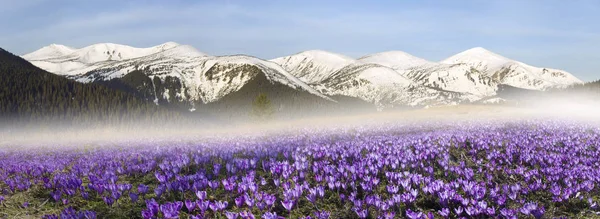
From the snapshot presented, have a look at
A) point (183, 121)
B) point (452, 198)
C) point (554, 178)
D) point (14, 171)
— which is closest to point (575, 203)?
point (554, 178)

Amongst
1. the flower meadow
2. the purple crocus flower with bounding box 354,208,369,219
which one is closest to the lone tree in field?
the flower meadow

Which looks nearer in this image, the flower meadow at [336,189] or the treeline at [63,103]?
the flower meadow at [336,189]

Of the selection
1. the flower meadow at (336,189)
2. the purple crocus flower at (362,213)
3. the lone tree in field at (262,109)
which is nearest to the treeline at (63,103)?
the lone tree in field at (262,109)

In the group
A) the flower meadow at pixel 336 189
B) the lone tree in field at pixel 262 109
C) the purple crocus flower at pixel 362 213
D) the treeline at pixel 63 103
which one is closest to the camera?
the purple crocus flower at pixel 362 213

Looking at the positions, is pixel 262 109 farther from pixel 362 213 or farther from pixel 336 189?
pixel 362 213

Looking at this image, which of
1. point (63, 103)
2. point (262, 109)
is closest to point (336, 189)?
point (262, 109)

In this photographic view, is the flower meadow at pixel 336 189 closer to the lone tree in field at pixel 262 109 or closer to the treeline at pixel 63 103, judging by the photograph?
the lone tree in field at pixel 262 109

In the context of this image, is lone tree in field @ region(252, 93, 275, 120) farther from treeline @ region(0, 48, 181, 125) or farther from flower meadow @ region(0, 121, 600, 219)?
flower meadow @ region(0, 121, 600, 219)

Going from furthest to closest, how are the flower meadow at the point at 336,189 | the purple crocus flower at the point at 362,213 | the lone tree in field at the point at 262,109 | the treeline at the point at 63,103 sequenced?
the treeline at the point at 63,103
the lone tree in field at the point at 262,109
the flower meadow at the point at 336,189
the purple crocus flower at the point at 362,213

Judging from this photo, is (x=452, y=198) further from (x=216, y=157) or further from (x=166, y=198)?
(x=216, y=157)
